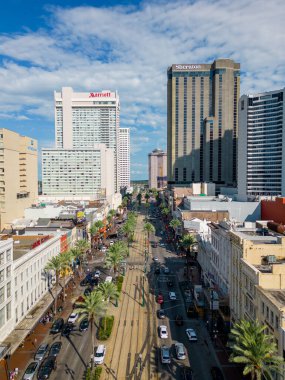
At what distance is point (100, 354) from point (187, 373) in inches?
584

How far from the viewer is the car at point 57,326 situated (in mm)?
67312

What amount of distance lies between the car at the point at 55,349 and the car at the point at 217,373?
26230 mm

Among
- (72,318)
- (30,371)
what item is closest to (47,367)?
(30,371)

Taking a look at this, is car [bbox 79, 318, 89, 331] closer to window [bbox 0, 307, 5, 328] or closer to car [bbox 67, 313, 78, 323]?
car [bbox 67, 313, 78, 323]

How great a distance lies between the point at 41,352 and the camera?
58000 mm

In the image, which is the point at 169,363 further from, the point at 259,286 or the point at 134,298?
the point at 134,298

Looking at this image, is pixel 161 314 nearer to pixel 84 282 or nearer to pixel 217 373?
pixel 217 373

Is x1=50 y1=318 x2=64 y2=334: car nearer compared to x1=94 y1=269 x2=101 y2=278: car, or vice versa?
x1=50 y1=318 x2=64 y2=334: car

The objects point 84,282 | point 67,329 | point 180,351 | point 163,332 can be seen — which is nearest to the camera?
point 180,351

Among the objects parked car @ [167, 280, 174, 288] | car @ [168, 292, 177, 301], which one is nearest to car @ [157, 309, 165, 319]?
car @ [168, 292, 177, 301]

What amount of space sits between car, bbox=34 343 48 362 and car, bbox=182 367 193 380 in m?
23.3

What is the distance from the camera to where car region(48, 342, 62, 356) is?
5847 cm

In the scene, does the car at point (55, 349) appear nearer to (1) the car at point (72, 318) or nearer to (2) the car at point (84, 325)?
(2) the car at point (84, 325)

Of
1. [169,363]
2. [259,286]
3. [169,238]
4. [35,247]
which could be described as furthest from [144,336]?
[169,238]
